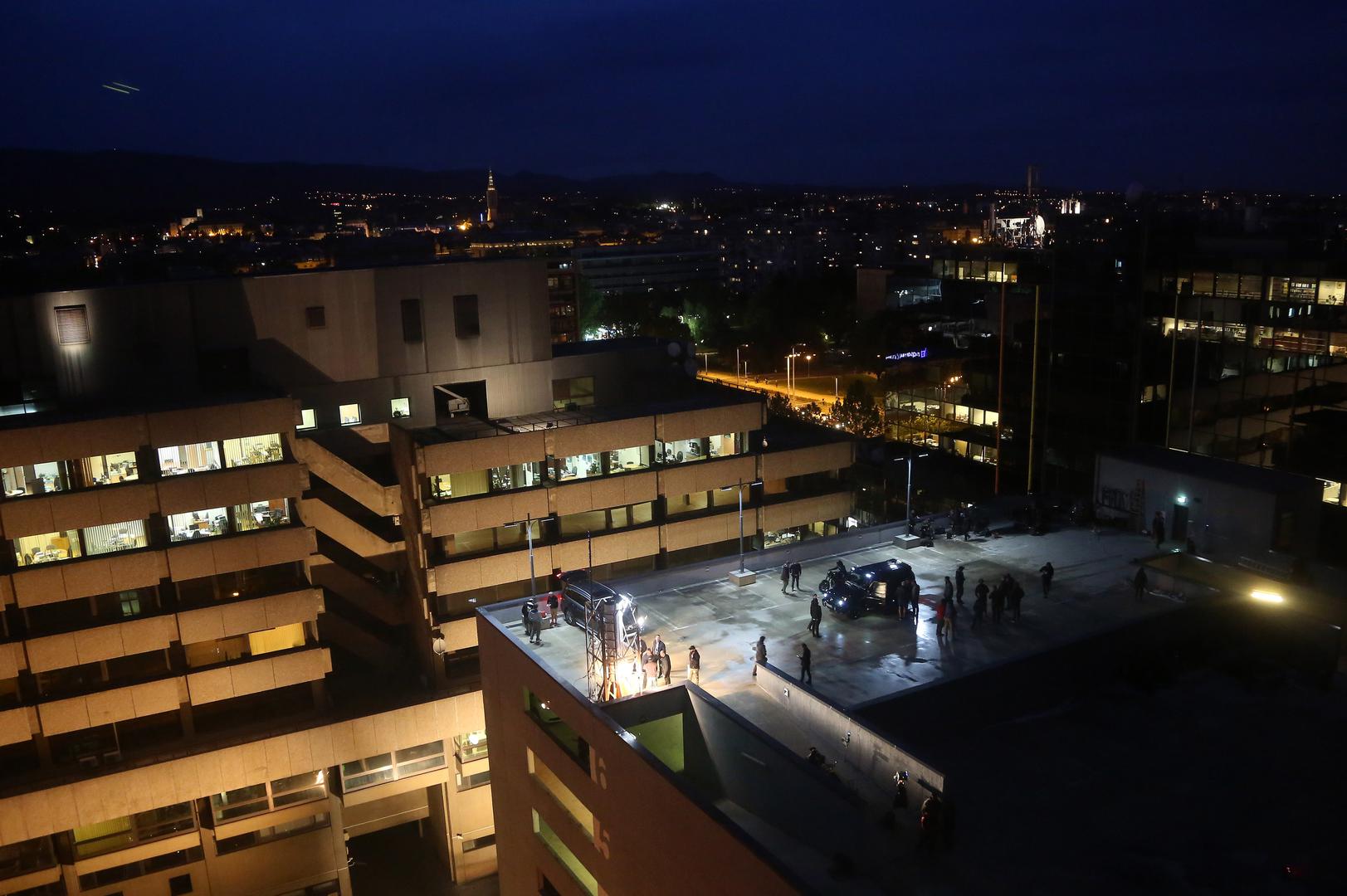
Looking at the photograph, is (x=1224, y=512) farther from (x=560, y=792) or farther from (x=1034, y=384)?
(x=560, y=792)

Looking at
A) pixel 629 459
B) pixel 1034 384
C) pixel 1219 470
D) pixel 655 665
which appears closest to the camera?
pixel 655 665

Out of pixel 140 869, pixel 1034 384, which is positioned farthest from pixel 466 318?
pixel 1034 384

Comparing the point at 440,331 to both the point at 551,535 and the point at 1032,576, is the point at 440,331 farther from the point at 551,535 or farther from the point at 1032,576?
the point at 1032,576

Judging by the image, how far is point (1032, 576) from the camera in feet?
109

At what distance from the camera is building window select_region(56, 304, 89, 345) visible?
41656 mm

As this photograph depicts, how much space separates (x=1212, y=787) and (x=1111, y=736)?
9.16 ft

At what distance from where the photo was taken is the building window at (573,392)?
52438mm

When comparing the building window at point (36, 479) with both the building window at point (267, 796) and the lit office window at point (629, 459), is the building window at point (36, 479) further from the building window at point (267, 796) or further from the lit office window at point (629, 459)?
the lit office window at point (629, 459)

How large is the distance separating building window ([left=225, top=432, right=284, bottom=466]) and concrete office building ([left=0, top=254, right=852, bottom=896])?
0.09 m

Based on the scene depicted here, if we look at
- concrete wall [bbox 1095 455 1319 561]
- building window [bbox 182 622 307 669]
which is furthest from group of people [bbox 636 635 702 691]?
building window [bbox 182 622 307 669]

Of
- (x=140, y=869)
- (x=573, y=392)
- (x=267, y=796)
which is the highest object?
(x=573, y=392)

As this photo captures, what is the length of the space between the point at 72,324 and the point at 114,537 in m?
10.7

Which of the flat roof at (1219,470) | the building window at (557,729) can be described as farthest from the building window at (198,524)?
the flat roof at (1219,470)

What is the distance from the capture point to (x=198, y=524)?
127ft
